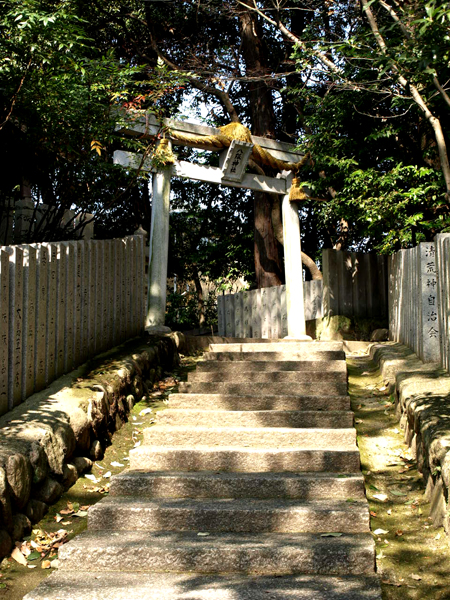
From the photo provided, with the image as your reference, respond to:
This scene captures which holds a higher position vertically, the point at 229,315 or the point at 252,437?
the point at 229,315

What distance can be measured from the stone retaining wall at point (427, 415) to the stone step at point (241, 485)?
538 millimetres

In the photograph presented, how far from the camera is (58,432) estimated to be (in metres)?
5.05

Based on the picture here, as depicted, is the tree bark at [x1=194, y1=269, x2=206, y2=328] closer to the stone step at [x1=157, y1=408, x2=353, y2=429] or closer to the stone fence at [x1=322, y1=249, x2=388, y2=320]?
the stone fence at [x1=322, y1=249, x2=388, y2=320]

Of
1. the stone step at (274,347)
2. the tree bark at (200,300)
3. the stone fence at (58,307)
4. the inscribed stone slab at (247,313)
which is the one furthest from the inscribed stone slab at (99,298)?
the tree bark at (200,300)

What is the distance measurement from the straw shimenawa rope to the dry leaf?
6.31m

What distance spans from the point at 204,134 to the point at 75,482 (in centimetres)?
595

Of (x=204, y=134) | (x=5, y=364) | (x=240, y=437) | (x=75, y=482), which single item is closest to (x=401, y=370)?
(x=240, y=437)

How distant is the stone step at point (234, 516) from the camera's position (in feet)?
13.9

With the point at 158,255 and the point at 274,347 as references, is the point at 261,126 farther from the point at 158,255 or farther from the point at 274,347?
the point at 274,347

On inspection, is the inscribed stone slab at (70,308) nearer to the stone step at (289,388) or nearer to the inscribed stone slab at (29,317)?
the inscribed stone slab at (29,317)

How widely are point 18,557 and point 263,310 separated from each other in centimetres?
1001

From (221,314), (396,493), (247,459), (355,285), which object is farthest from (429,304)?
(221,314)

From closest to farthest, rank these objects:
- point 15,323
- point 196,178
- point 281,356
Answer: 1. point 15,323
2. point 281,356
3. point 196,178

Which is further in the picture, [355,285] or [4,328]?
[355,285]
